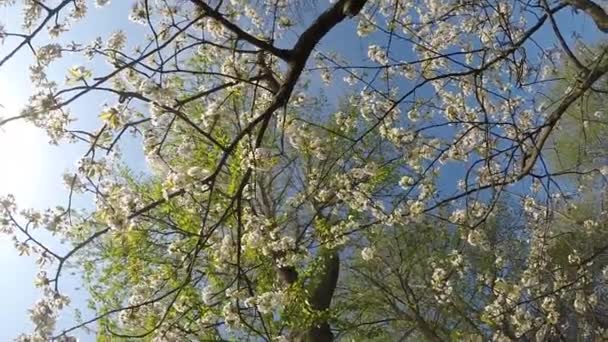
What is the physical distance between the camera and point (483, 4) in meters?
3.53

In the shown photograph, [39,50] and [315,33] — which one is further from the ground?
[39,50]

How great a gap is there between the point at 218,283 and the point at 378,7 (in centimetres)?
314

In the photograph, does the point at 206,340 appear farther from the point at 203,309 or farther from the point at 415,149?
the point at 415,149

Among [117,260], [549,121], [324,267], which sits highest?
[117,260]

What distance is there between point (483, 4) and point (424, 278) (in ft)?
18.1

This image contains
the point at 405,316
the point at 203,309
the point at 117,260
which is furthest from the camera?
the point at 405,316

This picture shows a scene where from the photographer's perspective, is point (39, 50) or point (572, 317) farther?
point (572, 317)

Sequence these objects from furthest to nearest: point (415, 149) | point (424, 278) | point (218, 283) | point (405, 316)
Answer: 1. point (424, 278)
2. point (405, 316)
3. point (218, 283)
4. point (415, 149)

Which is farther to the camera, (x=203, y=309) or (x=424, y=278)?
(x=424, y=278)

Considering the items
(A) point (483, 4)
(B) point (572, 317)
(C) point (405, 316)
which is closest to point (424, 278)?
(C) point (405, 316)

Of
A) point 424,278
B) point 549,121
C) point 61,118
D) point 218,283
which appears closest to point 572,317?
point 424,278

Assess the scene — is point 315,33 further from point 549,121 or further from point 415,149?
point 415,149

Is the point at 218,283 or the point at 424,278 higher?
the point at 424,278

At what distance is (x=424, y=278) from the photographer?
Result: 27.9 ft
